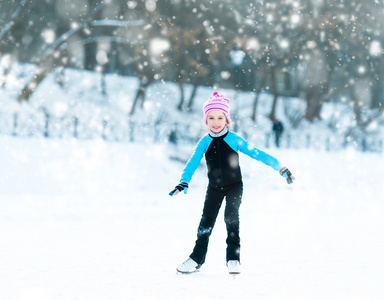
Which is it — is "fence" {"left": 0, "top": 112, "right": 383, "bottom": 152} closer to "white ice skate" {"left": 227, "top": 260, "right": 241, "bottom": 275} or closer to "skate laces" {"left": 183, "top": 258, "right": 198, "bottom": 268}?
"skate laces" {"left": 183, "top": 258, "right": 198, "bottom": 268}

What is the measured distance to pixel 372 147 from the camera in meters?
35.9

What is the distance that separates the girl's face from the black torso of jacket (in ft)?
0.31

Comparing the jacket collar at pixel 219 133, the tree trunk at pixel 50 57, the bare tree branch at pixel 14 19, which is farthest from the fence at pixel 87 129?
the jacket collar at pixel 219 133

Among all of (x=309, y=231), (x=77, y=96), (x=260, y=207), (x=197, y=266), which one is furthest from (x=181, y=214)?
(x=77, y=96)

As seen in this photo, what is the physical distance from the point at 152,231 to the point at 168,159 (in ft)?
39.9

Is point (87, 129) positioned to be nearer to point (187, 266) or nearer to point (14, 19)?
point (14, 19)

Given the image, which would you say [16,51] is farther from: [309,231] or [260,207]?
[309,231]

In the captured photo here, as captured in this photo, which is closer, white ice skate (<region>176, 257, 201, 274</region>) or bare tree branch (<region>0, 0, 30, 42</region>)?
white ice skate (<region>176, 257, 201, 274</region>)

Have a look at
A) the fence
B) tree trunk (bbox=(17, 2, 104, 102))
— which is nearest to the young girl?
the fence

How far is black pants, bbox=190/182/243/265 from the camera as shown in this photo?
20.0 feet

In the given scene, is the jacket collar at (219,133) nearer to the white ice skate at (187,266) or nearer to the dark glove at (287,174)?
the dark glove at (287,174)

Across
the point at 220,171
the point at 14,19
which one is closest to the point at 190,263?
the point at 220,171

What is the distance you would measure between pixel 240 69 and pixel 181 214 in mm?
31336

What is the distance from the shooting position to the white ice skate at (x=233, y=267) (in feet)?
19.5
